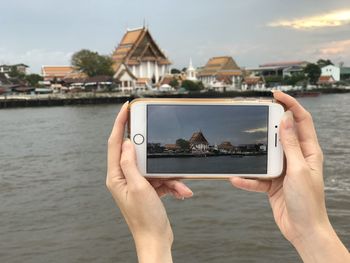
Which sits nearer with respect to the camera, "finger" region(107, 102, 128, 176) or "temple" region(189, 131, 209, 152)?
"finger" region(107, 102, 128, 176)

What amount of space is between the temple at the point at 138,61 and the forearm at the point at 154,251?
44550 millimetres

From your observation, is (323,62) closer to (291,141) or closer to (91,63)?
(91,63)

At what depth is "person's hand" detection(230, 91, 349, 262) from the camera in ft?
3.50

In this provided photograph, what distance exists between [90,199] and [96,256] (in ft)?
7.27

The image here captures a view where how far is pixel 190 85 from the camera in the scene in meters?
47.6

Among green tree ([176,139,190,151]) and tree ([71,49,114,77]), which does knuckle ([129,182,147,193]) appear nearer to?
green tree ([176,139,190,151])

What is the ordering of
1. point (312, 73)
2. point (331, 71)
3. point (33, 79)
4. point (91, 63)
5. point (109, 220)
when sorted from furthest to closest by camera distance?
point (331, 71), point (312, 73), point (33, 79), point (91, 63), point (109, 220)

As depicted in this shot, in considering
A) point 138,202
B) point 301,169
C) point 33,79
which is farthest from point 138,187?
point 33,79

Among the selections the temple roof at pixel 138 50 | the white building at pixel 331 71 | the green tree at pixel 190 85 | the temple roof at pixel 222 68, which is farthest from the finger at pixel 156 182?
the white building at pixel 331 71

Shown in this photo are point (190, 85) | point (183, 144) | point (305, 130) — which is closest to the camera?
point (305, 130)

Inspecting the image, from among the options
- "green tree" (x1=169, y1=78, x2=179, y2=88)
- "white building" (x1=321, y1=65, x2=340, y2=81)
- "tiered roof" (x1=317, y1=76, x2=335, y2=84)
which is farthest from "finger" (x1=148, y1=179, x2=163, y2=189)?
"white building" (x1=321, y1=65, x2=340, y2=81)

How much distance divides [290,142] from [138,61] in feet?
154

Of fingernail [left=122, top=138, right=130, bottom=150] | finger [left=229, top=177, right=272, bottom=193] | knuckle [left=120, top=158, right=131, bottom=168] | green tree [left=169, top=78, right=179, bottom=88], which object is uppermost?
green tree [left=169, top=78, right=179, bottom=88]

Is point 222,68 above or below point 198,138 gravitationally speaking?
above
